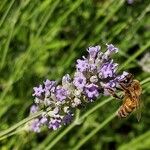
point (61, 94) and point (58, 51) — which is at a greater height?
point (58, 51)

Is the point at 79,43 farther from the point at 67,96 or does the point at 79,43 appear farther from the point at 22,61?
the point at 67,96

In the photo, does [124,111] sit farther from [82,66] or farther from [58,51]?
[58,51]

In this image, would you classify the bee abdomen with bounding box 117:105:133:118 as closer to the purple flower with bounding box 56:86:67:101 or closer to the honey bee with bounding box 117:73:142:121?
the honey bee with bounding box 117:73:142:121

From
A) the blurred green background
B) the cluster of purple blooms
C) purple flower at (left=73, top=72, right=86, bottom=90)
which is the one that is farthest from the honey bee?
the blurred green background

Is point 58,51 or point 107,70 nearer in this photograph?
point 107,70

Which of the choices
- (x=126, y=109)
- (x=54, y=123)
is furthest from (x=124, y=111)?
(x=54, y=123)

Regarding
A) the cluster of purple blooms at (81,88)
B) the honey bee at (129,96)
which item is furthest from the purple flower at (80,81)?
the honey bee at (129,96)

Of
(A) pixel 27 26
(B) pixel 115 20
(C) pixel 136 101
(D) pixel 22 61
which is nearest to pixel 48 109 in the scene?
(C) pixel 136 101
